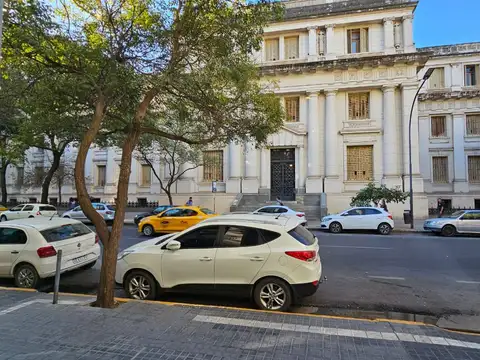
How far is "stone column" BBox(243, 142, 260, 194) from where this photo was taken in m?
27.0

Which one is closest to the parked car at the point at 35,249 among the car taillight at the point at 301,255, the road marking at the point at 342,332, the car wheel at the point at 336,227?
the road marking at the point at 342,332

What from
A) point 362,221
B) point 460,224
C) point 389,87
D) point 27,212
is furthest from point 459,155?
point 27,212

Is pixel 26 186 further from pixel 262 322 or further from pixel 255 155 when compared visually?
pixel 262 322

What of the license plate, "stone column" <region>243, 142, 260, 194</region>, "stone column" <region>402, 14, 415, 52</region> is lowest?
the license plate

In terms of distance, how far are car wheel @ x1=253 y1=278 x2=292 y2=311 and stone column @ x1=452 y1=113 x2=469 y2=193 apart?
29.9 m

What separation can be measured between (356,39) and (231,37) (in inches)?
931

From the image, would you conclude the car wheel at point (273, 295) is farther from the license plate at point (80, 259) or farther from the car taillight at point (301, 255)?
the license plate at point (80, 259)

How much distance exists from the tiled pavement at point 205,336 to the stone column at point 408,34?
2613cm

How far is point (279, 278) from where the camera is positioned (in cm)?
543

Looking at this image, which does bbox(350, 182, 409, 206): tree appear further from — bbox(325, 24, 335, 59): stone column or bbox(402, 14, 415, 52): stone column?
bbox(325, 24, 335, 59): stone column

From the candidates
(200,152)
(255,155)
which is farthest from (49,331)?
(255,155)

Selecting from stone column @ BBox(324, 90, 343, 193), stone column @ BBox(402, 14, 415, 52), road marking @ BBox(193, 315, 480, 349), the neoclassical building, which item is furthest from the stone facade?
road marking @ BBox(193, 315, 480, 349)

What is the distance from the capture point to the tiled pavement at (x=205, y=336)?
3.64m

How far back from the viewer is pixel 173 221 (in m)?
15.7
